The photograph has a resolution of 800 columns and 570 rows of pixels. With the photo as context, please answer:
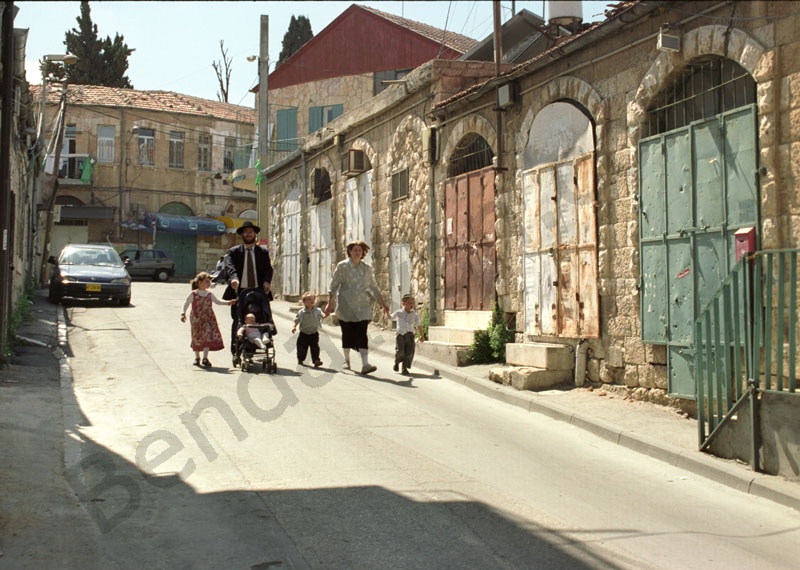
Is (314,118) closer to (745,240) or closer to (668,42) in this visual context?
(668,42)

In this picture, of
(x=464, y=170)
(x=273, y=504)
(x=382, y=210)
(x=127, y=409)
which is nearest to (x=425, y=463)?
(x=273, y=504)

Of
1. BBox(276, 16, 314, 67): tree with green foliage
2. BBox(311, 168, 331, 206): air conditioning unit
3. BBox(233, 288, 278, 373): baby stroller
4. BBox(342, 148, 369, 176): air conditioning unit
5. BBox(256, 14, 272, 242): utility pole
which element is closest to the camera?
BBox(233, 288, 278, 373): baby stroller

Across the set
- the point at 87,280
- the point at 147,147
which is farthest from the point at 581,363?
the point at 147,147

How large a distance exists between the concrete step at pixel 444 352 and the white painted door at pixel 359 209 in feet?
17.0

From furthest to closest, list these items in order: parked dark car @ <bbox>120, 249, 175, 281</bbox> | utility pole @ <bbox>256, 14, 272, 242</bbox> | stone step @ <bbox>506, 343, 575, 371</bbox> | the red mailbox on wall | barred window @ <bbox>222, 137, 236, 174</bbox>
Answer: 1. barred window @ <bbox>222, 137, 236, 174</bbox>
2. parked dark car @ <bbox>120, 249, 175, 281</bbox>
3. utility pole @ <bbox>256, 14, 272, 242</bbox>
4. stone step @ <bbox>506, 343, 575, 371</bbox>
5. the red mailbox on wall

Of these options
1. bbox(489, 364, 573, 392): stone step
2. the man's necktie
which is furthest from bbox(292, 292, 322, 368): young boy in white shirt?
bbox(489, 364, 573, 392): stone step

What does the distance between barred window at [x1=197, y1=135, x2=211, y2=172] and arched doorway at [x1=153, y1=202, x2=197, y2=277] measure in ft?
7.46

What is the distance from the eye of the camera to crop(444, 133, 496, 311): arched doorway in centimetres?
1364

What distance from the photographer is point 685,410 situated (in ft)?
29.5

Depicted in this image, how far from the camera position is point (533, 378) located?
422 inches

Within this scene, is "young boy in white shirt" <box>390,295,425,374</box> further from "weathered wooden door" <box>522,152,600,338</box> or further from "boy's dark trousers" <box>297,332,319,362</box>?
"weathered wooden door" <box>522,152,600,338</box>

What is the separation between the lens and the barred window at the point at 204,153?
42.9 metres

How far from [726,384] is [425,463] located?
2.67 meters

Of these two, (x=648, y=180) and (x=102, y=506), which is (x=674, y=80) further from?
(x=102, y=506)
